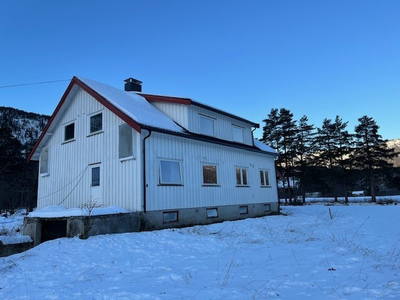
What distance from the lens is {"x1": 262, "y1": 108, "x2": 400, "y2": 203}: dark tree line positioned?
39.7 m

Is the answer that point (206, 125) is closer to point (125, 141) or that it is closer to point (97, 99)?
point (125, 141)

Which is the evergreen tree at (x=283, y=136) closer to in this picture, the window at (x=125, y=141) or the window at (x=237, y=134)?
the window at (x=237, y=134)

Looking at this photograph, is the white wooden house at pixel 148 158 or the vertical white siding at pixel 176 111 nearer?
the white wooden house at pixel 148 158

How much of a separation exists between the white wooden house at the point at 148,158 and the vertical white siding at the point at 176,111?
6 centimetres

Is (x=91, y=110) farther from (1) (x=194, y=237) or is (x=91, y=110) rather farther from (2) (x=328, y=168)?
(2) (x=328, y=168)

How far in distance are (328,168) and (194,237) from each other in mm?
38086

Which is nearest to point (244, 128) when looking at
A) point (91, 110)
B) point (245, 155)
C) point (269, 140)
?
point (245, 155)

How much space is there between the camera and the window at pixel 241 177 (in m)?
18.1

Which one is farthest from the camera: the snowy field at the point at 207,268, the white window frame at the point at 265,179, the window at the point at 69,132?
the white window frame at the point at 265,179

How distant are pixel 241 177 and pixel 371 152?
29.9 meters

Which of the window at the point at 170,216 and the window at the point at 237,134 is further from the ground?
the window at the point at 237,134

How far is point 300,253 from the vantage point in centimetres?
734

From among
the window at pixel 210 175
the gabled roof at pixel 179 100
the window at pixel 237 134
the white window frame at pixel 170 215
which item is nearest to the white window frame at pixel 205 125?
A: the gabled roof at pixel 179 100

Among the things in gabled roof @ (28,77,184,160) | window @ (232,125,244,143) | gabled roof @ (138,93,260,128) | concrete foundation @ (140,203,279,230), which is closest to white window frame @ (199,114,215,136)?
gabled roof @ (138,93,260,128)
